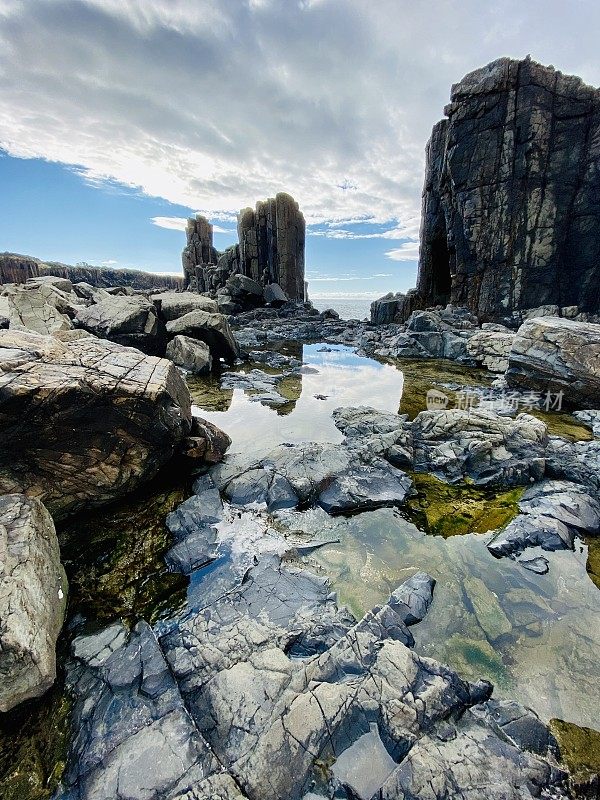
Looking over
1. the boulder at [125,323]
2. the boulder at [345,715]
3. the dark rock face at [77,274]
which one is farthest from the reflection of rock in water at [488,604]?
the dark rock face at [77,274]

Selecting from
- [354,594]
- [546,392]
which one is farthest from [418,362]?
[354,594]

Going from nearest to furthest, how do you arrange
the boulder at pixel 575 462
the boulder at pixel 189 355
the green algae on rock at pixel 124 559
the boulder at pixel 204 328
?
the green algae on rock at pixel 124 559 → the boulder at pixel 575 462 → the boulder at pixel 189 355 → the boulder at pixel 204 328

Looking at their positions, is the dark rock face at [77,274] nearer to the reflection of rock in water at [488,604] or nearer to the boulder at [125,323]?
the boulder at [125,323]

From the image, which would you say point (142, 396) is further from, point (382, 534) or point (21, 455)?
point (382, 534)

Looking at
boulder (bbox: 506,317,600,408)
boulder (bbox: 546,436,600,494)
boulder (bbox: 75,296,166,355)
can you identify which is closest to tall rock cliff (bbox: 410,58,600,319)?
boulder (bbox: 506,317,600,408)

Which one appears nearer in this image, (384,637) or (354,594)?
(384,637)

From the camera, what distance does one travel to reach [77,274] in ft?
248

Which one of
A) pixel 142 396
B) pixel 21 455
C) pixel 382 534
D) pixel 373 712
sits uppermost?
pixel 142 396

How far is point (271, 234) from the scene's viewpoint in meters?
45.6

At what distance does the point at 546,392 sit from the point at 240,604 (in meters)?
→ 12.9

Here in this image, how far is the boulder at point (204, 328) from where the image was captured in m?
16.4

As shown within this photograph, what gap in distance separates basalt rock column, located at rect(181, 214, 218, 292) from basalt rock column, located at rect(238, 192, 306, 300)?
55.0ft

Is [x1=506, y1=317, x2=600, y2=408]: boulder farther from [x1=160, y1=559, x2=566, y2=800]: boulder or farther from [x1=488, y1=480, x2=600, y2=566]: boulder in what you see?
[x1=160, y1=559, x2=566, y2=800]: boulder

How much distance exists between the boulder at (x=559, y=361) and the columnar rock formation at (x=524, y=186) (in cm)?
1555
